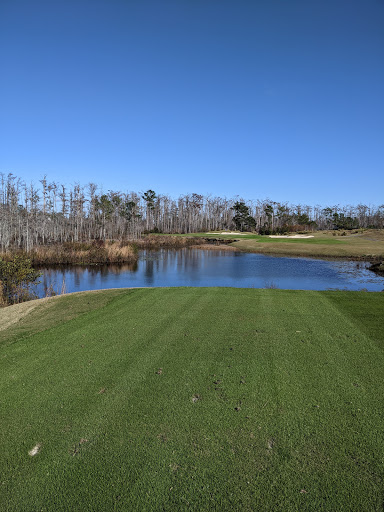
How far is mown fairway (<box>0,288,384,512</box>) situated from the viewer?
2.68 m

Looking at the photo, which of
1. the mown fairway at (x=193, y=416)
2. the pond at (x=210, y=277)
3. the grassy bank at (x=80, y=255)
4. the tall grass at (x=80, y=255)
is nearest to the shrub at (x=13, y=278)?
the pond at (x=210, y=277)

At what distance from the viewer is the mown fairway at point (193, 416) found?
268 centimetres

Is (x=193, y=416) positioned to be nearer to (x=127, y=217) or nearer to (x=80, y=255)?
(x=80, y=255)

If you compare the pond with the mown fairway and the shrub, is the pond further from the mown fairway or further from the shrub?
the mown fairway

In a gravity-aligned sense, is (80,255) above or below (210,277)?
above

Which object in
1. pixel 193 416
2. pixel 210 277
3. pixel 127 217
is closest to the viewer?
pixel 193 416

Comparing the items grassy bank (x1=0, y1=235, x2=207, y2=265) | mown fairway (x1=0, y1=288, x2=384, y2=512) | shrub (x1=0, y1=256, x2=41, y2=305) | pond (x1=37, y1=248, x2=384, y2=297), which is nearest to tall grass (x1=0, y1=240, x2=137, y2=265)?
grassy bank (x1=0, y1=235, x2=207, y2=265)

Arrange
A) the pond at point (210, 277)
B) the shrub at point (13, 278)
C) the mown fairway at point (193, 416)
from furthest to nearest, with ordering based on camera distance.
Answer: the pond at point (210, 277)
the shrub at point (13, 278)
the mown fairway at point (193, 416)

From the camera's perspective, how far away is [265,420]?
358 cm

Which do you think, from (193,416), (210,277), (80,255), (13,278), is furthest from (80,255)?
(193,416)

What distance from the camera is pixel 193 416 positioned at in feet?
12.0

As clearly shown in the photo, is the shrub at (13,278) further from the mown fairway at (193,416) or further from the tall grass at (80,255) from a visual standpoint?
the tall grass at (80,255)

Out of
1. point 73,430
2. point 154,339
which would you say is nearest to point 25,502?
point 73,430

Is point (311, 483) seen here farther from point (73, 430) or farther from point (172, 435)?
point (73, 430)
